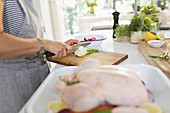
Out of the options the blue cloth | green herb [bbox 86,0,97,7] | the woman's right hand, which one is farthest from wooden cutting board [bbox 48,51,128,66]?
green herb [bbox 86,0,97,7]

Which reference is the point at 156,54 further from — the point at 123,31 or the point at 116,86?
the point at 116,86

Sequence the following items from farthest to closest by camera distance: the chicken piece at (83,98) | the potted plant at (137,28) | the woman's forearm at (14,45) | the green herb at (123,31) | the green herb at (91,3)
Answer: the green herb at (91,3), the green herb at (123,31), the potted plant at (137,28), the woman's forearm at (14,45), the chicken piece at (83,98)

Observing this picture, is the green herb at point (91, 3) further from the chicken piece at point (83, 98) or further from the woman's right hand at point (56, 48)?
the chicken piece at point (83, 98)

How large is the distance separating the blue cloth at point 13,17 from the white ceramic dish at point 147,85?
0.48 meters

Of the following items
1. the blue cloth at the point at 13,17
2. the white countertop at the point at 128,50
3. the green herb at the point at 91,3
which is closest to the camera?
the blue cloth at the point at 13,17

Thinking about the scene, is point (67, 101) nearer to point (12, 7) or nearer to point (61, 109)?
point (61, 109)

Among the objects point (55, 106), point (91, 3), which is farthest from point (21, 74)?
point (91, 3)

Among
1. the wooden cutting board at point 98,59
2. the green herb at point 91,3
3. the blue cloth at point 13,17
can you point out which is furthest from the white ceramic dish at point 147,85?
the green herb at point 91,3

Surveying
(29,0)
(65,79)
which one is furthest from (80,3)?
(65,79)

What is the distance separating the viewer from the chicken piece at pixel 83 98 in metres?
0.34

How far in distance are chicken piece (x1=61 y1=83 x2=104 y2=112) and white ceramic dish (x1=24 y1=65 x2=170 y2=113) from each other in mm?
109

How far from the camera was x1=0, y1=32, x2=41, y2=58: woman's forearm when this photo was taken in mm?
754

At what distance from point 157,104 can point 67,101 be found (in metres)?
0.24

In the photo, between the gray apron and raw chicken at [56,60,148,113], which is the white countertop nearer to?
the gray apron
